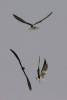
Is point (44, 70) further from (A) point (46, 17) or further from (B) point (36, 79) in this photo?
(A) point (46, 17)

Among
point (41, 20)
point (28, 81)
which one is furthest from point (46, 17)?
point (28, 81)

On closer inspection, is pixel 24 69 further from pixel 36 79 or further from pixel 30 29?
pixel 30 29

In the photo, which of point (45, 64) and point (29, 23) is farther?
point (29, 23)

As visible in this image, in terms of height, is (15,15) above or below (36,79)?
above

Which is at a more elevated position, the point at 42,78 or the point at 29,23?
the point at 29,23

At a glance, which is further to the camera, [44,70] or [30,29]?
[30,29]

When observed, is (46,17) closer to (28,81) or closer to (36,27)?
(36,27)

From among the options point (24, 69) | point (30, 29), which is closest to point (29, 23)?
point (30, 29)

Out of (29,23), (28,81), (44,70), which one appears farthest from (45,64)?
(29,23)
